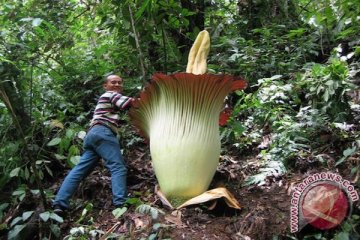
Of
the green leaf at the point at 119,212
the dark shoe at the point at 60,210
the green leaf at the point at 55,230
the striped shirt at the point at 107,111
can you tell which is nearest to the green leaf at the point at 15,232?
the green leaf at the point at 55,230

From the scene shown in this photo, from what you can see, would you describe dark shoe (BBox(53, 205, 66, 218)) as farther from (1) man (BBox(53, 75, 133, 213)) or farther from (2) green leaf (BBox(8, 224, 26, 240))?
(2) green leaf (BBox(8, 224, 26, 240))

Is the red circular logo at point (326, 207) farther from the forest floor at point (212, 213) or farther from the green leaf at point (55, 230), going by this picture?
the green leaf at point (55, 230)

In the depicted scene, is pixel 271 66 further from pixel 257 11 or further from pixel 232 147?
pixel 257 11

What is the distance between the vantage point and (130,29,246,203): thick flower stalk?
309cm

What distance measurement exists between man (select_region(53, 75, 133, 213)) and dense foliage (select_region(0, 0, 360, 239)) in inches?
9.0

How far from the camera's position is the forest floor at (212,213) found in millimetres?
2742

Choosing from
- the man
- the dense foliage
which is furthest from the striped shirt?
the dense foliage

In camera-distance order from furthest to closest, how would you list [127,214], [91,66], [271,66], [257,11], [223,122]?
1. [257,11]
2. [91,66]
3. [271,66]
4. [223,122]
5. [127,214]

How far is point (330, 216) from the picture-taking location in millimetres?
2465

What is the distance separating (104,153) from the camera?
12.0 ft

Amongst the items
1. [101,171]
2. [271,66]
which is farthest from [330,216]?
[271,66]

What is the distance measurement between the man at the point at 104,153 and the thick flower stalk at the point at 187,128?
0.45 m

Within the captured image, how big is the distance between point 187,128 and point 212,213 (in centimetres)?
72

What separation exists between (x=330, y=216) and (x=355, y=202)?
0.19m
